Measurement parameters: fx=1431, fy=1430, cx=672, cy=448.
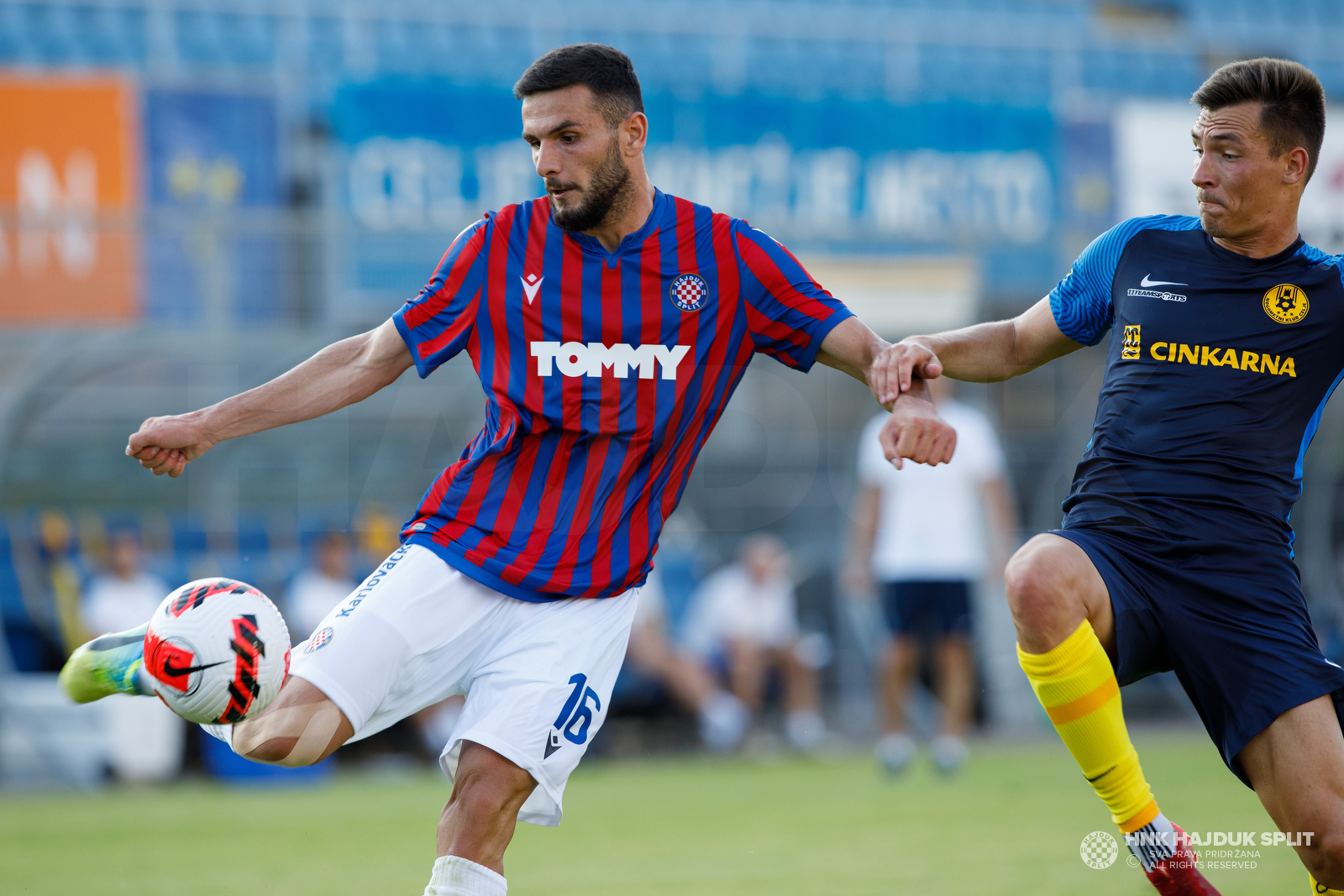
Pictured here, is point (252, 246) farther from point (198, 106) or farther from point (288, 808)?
point (288, 808)

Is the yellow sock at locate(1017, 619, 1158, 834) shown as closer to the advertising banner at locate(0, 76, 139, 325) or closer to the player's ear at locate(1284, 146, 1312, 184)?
the player's ear at locate(1284, 146, 1312, 184)

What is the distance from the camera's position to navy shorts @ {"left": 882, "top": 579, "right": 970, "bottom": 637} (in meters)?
9.08

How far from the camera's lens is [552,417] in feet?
12.2

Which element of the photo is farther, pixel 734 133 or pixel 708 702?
pixel 734 133

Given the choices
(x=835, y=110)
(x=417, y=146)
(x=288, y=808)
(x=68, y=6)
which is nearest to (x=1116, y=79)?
(x=835, y=110)

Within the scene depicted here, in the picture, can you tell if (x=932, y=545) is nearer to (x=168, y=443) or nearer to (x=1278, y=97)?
(x=1278, y=97)

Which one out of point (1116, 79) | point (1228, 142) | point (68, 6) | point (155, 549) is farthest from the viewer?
point (1116, 79)

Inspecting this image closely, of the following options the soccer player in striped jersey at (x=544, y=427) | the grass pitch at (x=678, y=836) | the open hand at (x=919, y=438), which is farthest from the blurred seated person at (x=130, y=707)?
the open hand at (x=919, y=438)

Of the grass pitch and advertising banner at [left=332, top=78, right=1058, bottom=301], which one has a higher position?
advertising banner at [left=332, top=78, right=1058, bottom=301]

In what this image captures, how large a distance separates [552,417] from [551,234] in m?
0.50

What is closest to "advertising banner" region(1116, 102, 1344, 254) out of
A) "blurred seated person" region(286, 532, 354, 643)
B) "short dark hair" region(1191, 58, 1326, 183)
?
"blurred seated person" region(286, 532, 354, 643)

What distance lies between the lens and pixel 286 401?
3816mm

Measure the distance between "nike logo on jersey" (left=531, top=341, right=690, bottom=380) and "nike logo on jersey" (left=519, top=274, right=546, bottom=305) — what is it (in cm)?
13

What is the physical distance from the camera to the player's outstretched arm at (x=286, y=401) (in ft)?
12.2
